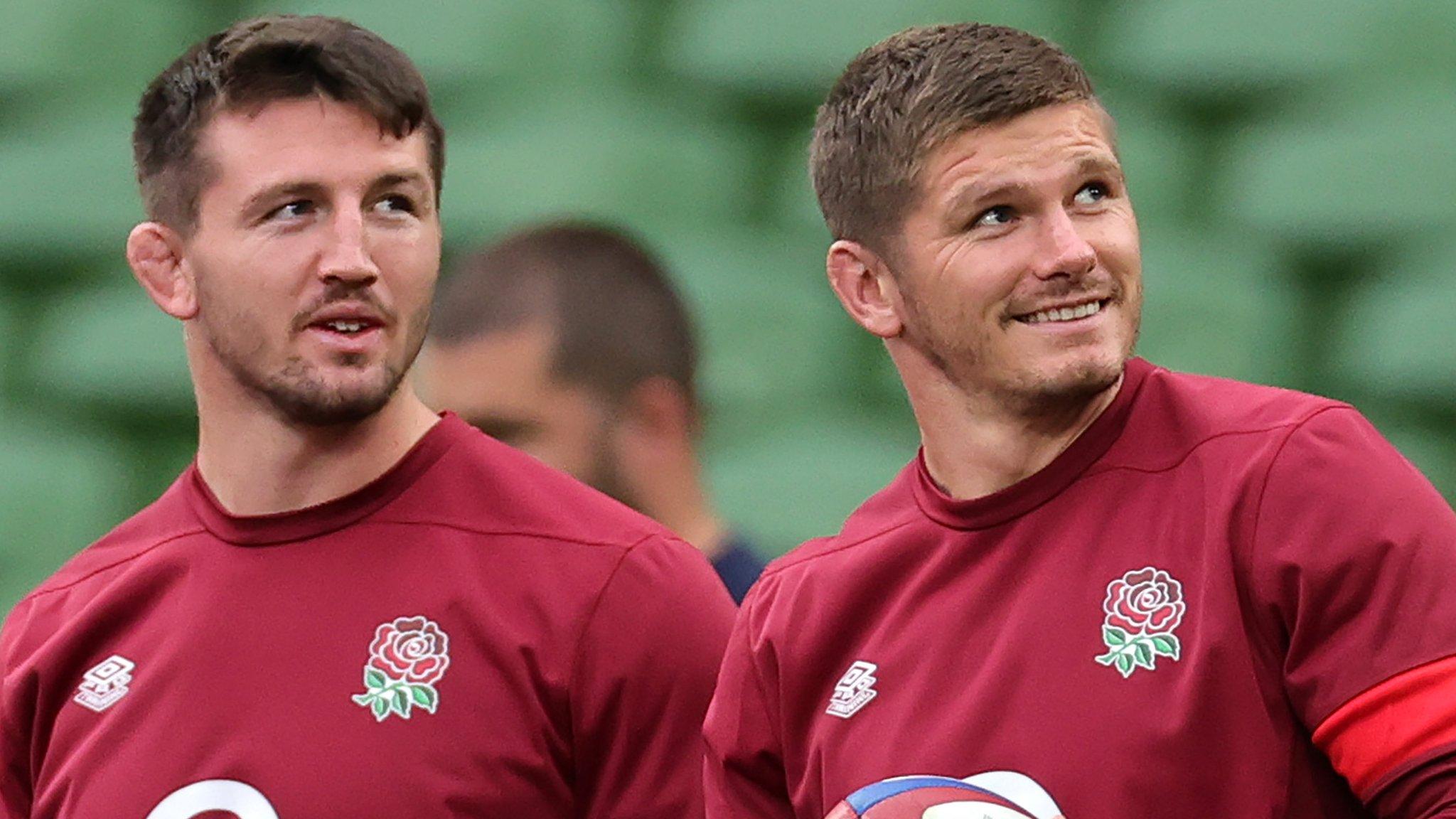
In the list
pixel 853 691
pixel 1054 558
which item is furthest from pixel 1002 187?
pixel 853 691

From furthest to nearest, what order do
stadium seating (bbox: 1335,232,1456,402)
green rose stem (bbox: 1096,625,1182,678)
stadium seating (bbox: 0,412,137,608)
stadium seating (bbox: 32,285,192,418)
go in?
stadium seating (bbox: 32,285,192,418), stadium seating (bbox: 0,412,137,608), stadium seating (bbox: 1335,232,1456,402), green rose stem (bbox: 1096,625,1182,678)

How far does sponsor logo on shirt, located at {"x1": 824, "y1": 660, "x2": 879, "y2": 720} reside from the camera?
5.77 feet

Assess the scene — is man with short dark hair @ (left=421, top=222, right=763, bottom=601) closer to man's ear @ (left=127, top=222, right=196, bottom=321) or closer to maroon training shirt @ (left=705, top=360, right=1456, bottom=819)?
man's ear @ (left=127, top=222, right=196, bottom=321)

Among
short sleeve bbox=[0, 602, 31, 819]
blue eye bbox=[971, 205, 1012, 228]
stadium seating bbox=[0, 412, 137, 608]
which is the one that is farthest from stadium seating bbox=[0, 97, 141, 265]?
blue eye bbox=[971, 205, 1012, 228]

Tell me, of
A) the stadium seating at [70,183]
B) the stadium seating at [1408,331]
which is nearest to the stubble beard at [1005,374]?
the stadium seating at [1408,331]

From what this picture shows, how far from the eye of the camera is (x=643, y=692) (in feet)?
5.96

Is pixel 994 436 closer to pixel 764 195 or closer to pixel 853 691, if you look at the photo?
pixel 853 691

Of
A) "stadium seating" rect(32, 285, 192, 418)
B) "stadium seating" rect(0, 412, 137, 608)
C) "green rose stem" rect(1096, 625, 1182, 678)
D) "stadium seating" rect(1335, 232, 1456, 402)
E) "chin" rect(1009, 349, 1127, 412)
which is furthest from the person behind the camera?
"stadium seating" rect(32, 285, 192, 418)

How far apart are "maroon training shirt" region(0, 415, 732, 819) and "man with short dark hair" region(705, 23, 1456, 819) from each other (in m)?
0.08

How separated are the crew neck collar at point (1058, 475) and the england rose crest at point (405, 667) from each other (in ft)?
1.34

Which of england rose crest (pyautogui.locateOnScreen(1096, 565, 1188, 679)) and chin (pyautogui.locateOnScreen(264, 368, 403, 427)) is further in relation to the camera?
chin (pyautogui.locateOnScreen(264, 368, 403, 427))

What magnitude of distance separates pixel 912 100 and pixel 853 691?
45cm

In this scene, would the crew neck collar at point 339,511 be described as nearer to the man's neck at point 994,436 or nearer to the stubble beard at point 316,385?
the stubble beard at point 316,385

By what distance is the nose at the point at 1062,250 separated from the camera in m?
1.71
